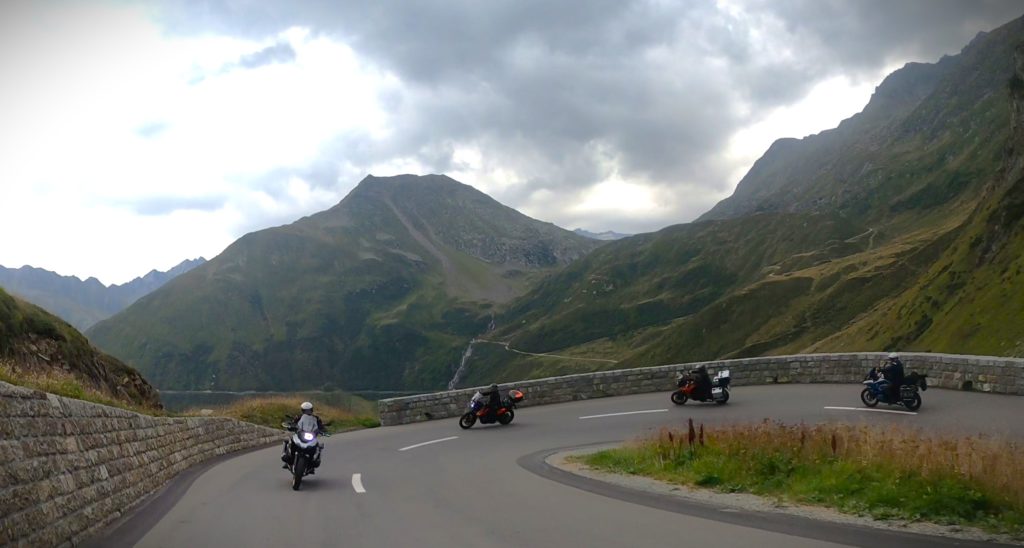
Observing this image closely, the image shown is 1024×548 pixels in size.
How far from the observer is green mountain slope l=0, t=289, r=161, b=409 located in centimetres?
2141

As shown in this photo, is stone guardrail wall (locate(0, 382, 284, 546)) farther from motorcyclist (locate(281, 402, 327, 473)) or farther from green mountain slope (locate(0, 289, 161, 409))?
green mountain slope (locate(0, 289, 161, 409))

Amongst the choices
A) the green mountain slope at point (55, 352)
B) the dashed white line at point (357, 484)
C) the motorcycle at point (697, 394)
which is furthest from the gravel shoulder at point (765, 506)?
the green mountain slope at point (55, 352)

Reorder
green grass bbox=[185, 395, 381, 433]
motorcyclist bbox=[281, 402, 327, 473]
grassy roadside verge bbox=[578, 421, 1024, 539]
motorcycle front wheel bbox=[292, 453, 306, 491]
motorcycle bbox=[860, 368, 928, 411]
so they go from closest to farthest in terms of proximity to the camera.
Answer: grassy roadside verge bbox=[578, 421, 1024, 539] < motorcycle front wheel bbox=[292, 453, 306, 491] < motorcyclist bbox=[281, 402, 327, 473] < motorcycle bbox=[860, 368, 928, 411] < green grass bbox=[185, 395, 381, 433]

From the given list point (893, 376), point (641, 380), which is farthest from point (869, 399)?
point (641, 380)

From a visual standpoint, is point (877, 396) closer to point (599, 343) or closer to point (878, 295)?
point (878, 295)

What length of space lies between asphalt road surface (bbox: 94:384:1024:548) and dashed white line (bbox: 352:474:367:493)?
3cm

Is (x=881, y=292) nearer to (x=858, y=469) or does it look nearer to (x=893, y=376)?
(x=893, y=376)

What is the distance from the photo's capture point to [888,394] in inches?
689

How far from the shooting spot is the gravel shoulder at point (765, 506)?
7.29m

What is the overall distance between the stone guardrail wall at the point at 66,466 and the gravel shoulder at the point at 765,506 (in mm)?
6697

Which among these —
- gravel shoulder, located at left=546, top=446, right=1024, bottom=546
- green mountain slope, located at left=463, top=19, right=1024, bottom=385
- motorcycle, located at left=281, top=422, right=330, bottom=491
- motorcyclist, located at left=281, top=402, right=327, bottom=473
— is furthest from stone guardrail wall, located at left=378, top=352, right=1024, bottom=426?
green mountain slope, located at left=463, top=19, right=1024, bottom=385

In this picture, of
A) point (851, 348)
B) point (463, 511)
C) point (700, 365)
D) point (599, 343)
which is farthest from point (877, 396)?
point (599, 343)

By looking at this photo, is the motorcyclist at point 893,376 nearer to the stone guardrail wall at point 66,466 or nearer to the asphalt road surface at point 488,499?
the asphalt road surface at point 488,499

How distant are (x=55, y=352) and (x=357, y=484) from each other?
15.6 m
